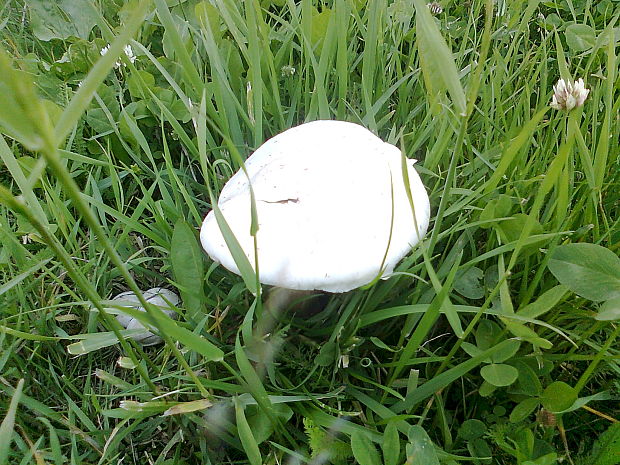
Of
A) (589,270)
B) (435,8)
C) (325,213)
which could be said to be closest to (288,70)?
(435,8)

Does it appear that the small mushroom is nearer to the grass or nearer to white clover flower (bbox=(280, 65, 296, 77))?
the grass

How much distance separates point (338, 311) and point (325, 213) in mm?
296

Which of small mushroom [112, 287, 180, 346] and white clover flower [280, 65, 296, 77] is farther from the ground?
white clover flower [280, 65, 296, 77]

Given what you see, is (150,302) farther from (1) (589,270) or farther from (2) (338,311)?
(1) (589,270)

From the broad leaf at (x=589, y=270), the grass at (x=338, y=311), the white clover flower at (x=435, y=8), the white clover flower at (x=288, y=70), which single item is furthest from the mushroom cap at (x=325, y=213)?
the white clover flower at (x=435, y=8)

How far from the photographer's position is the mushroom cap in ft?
3.04

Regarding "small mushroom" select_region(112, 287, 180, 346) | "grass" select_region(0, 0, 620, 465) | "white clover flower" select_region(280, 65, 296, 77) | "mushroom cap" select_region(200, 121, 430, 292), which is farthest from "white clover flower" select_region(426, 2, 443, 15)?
"small mushroom" select_region(112, 287, 180, 346)

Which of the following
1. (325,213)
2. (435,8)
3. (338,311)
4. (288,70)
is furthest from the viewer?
(435,8)

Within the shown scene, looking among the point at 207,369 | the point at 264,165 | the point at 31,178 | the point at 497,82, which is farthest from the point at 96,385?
the point at 497,82

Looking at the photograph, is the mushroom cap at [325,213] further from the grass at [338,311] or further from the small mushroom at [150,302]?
the small mushroom at [150,302]

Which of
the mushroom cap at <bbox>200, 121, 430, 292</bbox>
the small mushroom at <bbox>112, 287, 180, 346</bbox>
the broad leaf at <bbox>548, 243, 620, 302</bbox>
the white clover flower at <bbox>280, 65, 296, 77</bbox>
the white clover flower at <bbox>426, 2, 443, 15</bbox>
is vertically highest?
the white clover flower at <bbox>426, 2, 443, 15</bbox>

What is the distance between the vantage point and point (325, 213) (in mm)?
974

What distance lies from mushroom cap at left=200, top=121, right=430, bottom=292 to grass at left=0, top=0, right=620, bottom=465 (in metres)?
0.07

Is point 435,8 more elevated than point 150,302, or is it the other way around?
point 435,8
